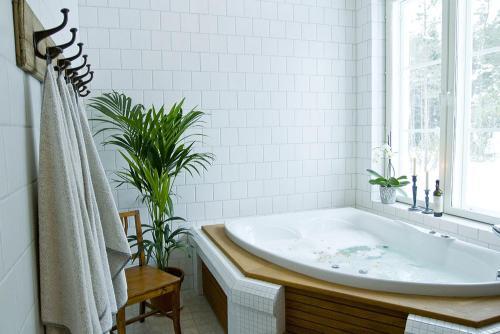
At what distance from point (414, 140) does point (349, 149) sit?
0.66 meters

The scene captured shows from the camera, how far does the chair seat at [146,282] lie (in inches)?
91.6

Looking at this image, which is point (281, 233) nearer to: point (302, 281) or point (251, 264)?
point (251, 264)

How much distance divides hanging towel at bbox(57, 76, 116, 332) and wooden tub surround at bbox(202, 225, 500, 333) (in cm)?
114

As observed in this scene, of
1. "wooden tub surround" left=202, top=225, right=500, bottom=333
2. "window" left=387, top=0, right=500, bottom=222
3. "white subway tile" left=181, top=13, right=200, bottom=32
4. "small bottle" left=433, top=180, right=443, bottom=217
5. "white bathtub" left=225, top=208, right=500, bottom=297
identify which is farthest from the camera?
"white subway tile" left=181, top=13, right=200, bottom=32

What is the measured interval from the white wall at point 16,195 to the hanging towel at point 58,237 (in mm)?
35

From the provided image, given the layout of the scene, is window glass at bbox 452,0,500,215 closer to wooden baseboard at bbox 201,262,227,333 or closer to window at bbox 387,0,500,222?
window at bbox 387,0,500,222

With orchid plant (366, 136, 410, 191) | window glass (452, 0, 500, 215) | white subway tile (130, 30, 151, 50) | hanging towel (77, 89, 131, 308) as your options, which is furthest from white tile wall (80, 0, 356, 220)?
hanging towel (77, 89, 131, 308)

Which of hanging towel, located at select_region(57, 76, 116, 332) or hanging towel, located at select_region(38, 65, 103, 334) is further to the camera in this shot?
hanging towel, located at select_region(57, 76, 116, 332)

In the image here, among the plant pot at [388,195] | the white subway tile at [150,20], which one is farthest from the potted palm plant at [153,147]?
the plant pot at [388,195]

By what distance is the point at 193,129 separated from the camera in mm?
3377

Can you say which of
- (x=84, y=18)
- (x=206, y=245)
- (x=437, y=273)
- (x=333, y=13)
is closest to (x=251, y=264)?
(x=206, y=245)

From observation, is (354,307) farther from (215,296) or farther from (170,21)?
(170,21)

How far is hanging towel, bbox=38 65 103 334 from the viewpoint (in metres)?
0.98

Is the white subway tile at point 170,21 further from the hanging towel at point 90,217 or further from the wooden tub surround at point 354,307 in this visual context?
the hanging towel at point 90,217
